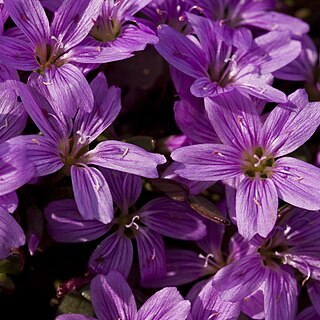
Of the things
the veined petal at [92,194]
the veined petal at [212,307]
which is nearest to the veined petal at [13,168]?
the veined petal at [92,194]

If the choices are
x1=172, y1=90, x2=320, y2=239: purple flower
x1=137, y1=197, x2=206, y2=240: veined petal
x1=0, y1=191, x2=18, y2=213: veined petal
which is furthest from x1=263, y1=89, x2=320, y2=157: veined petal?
x1=0, y1=191, x2=18, y2=213: veined petal

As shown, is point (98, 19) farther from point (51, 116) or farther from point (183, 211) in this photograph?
point (183, 211)

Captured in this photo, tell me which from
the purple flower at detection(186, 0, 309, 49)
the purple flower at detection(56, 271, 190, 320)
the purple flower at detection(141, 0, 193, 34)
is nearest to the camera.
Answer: the purple flower at detection(56, 271, 190, 320)

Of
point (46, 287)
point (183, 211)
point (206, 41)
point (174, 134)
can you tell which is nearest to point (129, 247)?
point (183, 211)

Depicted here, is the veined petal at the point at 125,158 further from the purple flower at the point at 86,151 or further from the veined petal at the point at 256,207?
the veined petal at the point at 256,207

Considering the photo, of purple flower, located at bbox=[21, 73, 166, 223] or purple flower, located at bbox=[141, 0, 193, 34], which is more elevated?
purple flower, located at bbox=[141, 0, 193, 34]

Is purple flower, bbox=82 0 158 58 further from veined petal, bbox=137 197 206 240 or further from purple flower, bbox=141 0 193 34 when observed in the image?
veined petal, bbox=137 197 206 240
